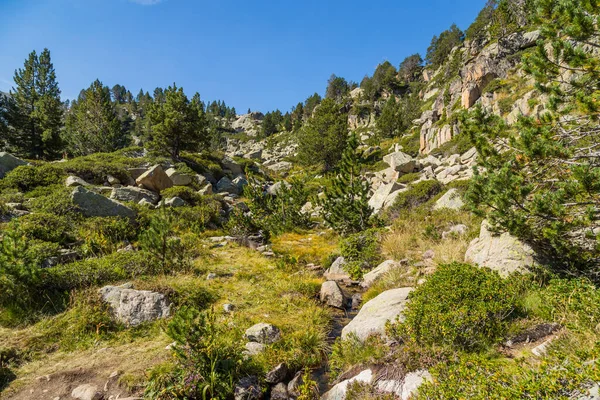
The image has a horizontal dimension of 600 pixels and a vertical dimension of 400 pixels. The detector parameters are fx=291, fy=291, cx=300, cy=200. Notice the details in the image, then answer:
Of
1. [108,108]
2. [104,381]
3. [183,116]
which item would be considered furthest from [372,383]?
[108,108]

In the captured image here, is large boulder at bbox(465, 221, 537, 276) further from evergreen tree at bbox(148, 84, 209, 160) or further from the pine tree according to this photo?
evergreen tree at bbox(148, 84, 209, 160)

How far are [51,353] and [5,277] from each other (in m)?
2.22

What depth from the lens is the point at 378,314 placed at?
604 cm

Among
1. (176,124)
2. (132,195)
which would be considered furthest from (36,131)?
(132,195)

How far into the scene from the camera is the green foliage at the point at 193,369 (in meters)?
4.50

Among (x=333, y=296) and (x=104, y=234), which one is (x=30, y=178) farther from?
(x=333, y=296)

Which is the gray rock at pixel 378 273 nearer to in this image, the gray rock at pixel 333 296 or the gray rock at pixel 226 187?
the gray rock at pixel 333 296

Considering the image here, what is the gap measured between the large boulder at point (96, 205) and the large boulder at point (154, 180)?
6271 millimetres

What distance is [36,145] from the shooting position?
30562mm

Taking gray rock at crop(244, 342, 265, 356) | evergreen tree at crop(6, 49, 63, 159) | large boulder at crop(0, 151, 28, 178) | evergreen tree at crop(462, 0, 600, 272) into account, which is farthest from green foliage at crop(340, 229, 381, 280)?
evergreen tree at crop(6, 49, 63, 159)

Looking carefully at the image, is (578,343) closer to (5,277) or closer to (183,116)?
(5,277)

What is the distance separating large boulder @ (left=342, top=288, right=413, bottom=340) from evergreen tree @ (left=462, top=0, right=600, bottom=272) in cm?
263

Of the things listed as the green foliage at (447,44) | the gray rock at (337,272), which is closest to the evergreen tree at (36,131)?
the gray rock at (337,272)

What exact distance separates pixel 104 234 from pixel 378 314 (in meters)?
10.6
